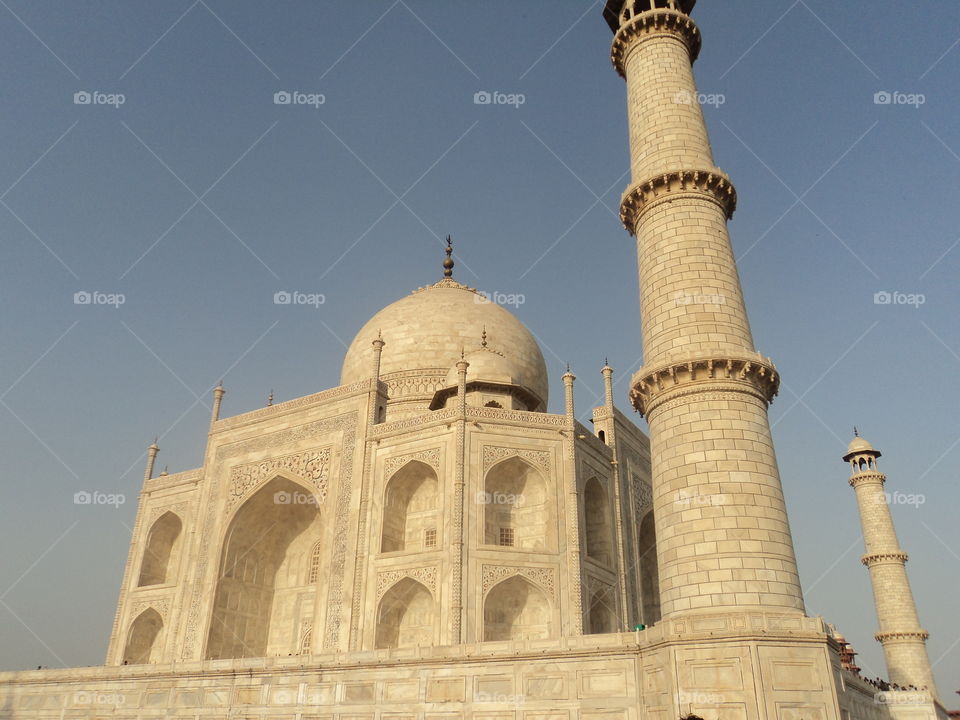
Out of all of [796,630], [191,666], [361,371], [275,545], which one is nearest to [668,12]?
[796,630]

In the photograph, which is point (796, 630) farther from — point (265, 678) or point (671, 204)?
point (265, 678)

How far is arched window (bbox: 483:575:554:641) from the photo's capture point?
17.2 m

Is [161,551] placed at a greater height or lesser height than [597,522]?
greater

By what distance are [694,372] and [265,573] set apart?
16.5 meters

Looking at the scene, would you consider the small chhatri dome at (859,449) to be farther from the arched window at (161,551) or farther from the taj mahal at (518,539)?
the arched window at (161,551)

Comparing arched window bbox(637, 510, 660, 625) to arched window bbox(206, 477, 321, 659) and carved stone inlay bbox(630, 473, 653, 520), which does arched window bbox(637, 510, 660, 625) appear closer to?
carved stone inlay bbox(630, 473, 653, 520)

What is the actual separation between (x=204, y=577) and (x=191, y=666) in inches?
345

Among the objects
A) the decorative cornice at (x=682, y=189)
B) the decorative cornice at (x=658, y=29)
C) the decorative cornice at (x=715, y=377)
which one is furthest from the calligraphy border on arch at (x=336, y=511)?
→ the decorative cornice at (x=658, y=29)

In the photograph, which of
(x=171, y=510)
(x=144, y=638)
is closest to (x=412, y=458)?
(x=171, y=510)

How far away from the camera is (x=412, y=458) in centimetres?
1905

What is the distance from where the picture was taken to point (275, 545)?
2258 centimetres

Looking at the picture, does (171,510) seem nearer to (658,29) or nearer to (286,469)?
(286,469)

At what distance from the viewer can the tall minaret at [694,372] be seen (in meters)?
8.82

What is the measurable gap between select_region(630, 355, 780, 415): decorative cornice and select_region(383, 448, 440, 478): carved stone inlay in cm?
926
